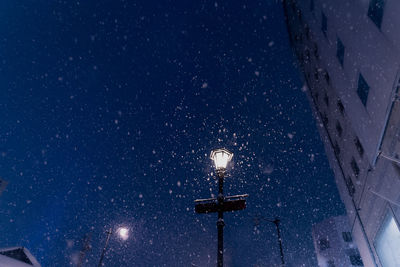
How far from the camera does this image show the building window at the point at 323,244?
4595 cm

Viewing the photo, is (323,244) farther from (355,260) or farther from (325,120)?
(325,120)

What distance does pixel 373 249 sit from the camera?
14133 mm

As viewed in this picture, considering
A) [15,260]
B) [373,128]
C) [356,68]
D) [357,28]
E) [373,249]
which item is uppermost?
[357,28]

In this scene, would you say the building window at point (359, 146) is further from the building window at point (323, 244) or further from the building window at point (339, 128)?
the building window at point (323, 244)

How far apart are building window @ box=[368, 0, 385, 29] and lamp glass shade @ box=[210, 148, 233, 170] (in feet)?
29.1

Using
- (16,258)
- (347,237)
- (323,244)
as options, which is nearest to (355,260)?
(347,237)

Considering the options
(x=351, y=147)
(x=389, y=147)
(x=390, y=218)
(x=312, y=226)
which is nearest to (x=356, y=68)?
(x=389, y=147)

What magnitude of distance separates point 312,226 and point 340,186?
3633cm

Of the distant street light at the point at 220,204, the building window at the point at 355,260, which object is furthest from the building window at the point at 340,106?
the building window at the point at 355,260

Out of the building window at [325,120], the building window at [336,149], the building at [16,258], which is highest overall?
the building window at [325,120]

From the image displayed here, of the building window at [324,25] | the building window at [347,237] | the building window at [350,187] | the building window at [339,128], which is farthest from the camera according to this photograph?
the building window at [347,237]

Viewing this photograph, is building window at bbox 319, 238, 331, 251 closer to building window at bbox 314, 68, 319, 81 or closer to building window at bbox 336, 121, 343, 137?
building window at bbox 336, 121, 343, 137

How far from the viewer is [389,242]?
12062 mm

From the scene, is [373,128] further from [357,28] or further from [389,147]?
[357,28]
